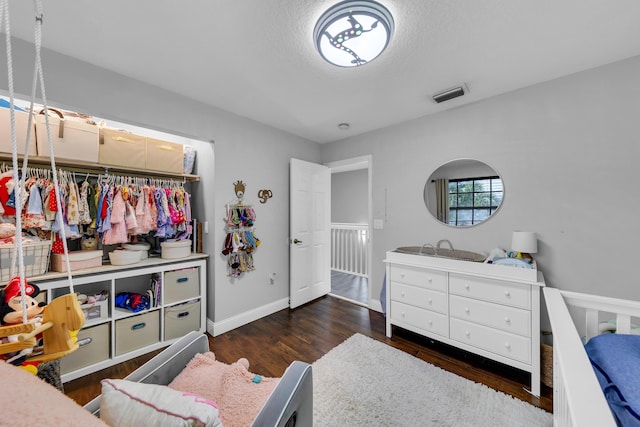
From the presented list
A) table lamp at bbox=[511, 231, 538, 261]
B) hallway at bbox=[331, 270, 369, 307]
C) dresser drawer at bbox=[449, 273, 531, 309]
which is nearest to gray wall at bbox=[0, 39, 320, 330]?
hallway at bbox=[331, 270, 369, 307]

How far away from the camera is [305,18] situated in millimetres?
1348

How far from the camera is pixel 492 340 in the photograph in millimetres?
1875

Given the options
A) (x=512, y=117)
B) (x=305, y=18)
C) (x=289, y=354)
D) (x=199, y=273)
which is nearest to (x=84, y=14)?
(x=305, y=18)

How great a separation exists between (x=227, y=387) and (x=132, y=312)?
5.08 feet

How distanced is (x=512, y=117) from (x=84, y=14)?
3180 millimetres

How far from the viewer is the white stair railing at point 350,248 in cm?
447

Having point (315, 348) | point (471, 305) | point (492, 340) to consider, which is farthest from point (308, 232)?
point (492, 340)

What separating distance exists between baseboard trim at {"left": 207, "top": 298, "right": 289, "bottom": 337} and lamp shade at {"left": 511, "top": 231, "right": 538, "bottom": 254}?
2574 millimetres

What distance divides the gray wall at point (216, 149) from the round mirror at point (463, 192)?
1.80m

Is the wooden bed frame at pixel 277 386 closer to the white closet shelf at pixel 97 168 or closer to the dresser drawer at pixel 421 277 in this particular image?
the dresser drawer at pixel 421 277

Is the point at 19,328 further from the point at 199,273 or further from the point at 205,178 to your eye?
the point at 205,178

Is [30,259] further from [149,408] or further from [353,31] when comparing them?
[353,31]

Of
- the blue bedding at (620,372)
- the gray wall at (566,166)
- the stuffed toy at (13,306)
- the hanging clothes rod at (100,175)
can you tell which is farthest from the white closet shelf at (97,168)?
the blue bedding at (620,372)

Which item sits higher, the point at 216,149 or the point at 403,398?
the point at 216,149
